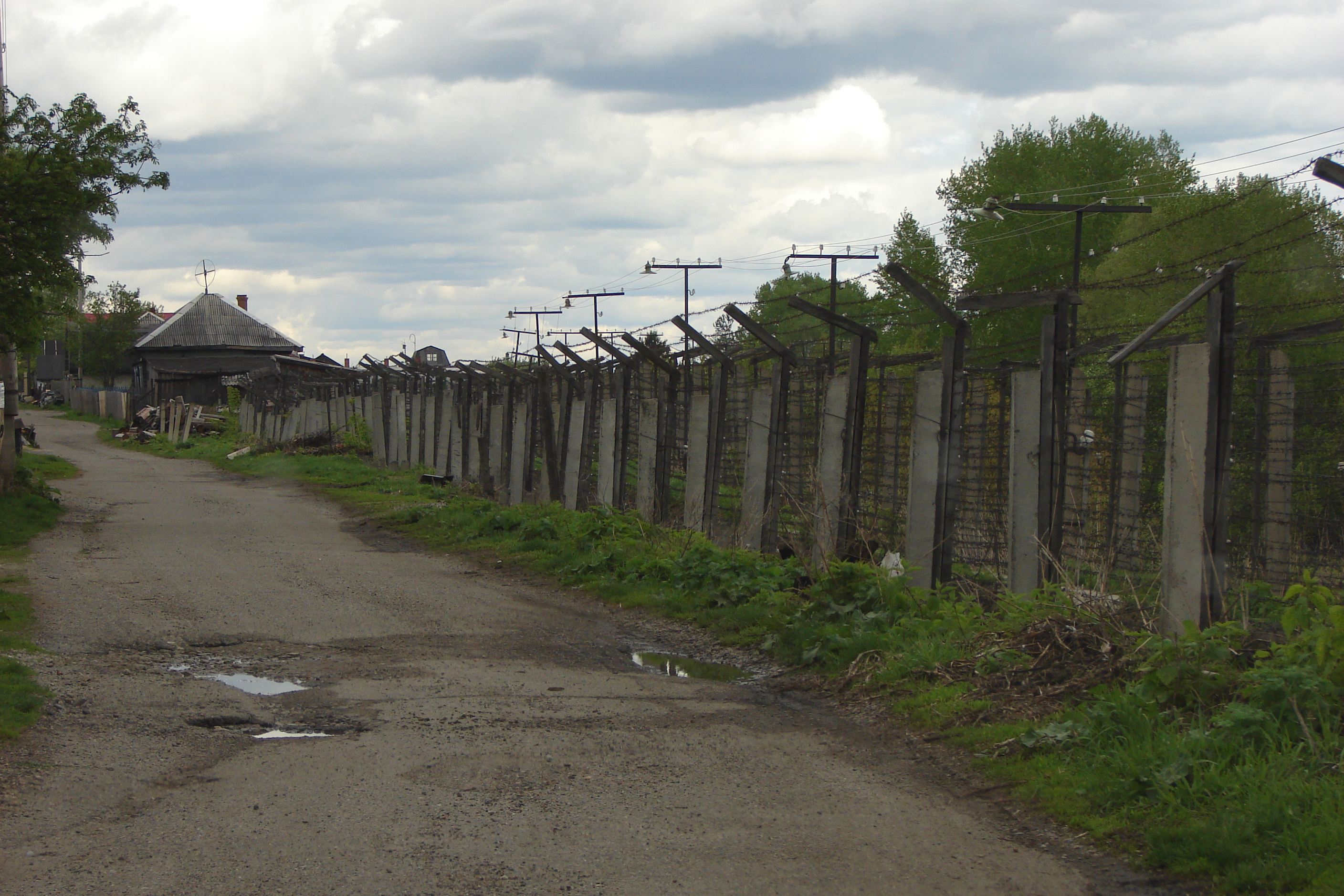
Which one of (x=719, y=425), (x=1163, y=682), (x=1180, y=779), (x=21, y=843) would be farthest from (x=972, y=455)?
(x=21, y=843)

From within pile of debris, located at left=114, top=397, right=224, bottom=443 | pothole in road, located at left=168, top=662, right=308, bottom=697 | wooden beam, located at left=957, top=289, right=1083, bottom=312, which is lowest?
pothole in road, located at left=168, top=662, right=308, bottom=697

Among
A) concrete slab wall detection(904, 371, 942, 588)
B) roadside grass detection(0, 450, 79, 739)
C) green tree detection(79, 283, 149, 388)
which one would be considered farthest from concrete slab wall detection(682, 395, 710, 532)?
green tree detection(79, 283, 149, 388)

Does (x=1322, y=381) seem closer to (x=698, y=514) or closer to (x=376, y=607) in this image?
(x=698, y=514)

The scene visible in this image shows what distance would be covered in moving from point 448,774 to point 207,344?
61.6 metres

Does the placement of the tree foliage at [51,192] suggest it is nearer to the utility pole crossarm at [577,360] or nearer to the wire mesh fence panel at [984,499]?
the utility pole crossarm at [577,360]

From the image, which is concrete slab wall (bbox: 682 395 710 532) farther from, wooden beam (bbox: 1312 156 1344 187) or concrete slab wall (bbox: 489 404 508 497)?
wooden beam (bbox: 1312 156 1344 187)

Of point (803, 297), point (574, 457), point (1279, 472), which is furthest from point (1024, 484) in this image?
point (803, 297)

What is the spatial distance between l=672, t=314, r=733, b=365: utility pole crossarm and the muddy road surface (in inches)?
123

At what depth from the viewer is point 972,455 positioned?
9.37 meters

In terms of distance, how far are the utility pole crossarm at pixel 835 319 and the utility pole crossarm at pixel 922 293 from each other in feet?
2.92

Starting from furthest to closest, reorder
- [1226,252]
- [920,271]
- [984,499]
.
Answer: [920,271] < [1226,252] < [984,499]

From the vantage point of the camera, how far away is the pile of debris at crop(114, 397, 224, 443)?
1629 inches

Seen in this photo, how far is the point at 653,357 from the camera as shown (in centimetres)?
1331

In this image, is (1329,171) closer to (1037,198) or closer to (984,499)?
(984,499)
